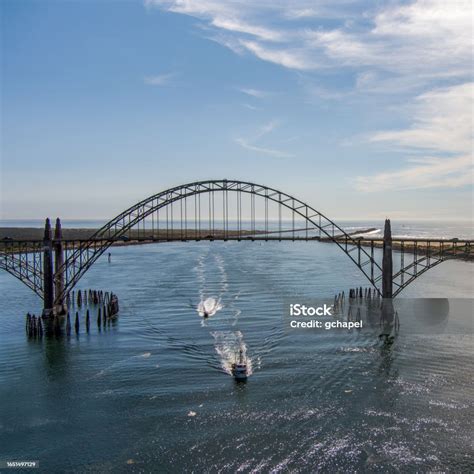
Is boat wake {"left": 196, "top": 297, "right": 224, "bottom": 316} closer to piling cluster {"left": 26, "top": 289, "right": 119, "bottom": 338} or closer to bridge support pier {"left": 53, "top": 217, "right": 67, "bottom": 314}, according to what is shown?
piling cluster {"left": 26, "top": 289, "right": 119, "bottom": 338}

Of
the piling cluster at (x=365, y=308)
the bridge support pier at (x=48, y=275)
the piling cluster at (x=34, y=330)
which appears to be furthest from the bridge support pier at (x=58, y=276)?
the piling cluster at (x=365, y=308)

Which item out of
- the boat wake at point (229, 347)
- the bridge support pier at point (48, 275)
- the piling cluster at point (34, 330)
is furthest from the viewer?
the bridge support pier at point (48, 275)

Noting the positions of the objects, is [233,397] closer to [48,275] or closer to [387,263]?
[387,263]

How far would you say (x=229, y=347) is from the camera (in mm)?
41656

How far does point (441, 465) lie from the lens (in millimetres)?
23328

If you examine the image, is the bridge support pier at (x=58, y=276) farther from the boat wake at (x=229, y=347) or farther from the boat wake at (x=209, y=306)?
the boat wake at (x=229, y=347)

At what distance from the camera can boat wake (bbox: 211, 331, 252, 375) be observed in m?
37.0

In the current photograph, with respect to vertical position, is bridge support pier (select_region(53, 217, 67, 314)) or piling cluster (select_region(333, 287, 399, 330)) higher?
bridge support pier (select_region(53, 217, 67, 314))

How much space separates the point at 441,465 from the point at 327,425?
6288 mm

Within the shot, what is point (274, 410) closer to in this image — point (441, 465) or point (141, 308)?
point (441, 465)

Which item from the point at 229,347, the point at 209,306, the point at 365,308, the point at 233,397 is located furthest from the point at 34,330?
the point at 365,308

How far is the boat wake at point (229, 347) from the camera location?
37003 mm

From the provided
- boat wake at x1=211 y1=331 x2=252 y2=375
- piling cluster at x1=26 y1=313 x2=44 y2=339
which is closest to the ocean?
boat wake at x1=211 y1=331 x2=252 y2=375

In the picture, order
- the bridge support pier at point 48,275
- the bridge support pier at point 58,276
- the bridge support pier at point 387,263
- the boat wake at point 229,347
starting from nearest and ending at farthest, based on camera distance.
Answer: the boat wake at point 229,347 → the bridge support pier at point 387,263 → the bridge support pier at point 48,275 → the bridge support pier at point 58,276
